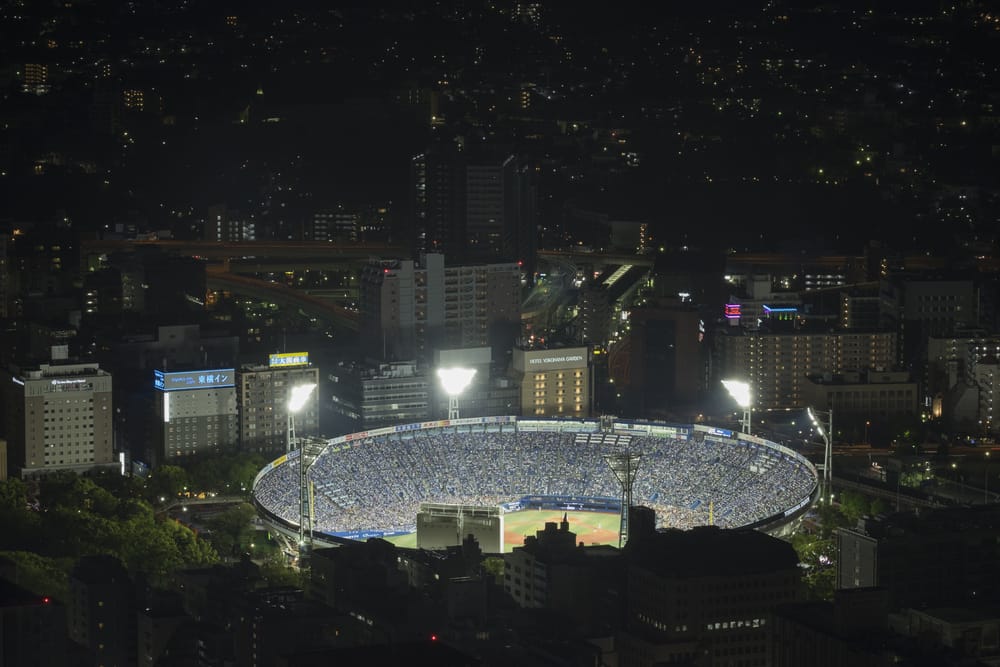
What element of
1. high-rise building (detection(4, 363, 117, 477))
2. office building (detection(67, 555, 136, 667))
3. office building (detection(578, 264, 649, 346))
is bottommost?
office building (detection(67, 555, 136, 667))

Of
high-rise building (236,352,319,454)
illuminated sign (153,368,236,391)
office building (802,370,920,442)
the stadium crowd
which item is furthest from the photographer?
office building (802,370,920,442)

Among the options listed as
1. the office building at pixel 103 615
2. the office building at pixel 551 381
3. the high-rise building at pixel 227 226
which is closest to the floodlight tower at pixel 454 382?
the office building at pixel 551 381

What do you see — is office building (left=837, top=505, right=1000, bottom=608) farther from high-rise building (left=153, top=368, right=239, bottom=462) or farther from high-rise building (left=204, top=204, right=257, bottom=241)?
high-rise building (left=204, top=204, right=257, bottom=241)

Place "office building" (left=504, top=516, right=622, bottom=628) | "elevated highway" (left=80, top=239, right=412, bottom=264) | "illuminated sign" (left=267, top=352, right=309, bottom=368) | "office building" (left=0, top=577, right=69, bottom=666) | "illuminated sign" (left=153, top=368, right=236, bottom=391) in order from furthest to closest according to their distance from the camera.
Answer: "elevated highway" (left=80, top=239, right=412, bottom=264) → "illuminated sign" (left=267, top=352, right=309, bottom=368) → "illuminated sign" (left=153, top=368, right=236, bottom=391) → "office building" (left=504, top=516, right=622, bottom=628) → "office building" (left=0, top=577, right=69, bottom=666)

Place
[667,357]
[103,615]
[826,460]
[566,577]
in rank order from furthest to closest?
[667,357], [826,460], [566,577], [103,615]

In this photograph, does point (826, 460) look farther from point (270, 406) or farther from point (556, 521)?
point (270, 406)

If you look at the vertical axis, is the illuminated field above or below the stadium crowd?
below

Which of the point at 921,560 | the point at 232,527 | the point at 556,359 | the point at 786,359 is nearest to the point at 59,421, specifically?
the point at 232,527

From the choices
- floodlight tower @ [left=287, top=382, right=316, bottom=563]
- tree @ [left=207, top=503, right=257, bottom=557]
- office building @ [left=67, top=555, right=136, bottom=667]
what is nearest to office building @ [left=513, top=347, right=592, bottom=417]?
floodlight tower @ [left=287, top=382, right=316, bottom=563]
